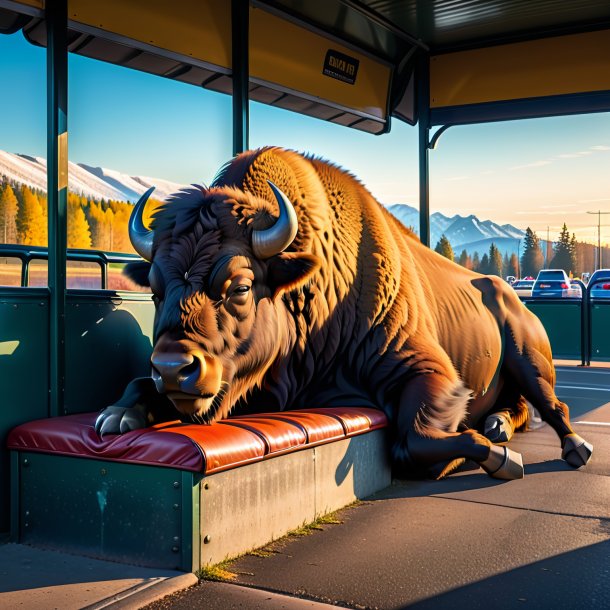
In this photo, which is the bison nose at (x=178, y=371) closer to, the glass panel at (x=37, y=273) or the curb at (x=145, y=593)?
the curb at (x=145, y=593)

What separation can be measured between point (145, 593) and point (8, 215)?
2231 mm

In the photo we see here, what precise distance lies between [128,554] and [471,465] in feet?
9.26

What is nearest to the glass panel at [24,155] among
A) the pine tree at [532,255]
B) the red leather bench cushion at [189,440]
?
the red leather bench cushion at [189,440]

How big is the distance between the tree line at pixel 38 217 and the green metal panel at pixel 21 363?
40 centimetres

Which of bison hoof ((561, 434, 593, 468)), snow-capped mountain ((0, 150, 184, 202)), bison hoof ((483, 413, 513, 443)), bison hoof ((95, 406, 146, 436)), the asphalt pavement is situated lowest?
the asphalt pavement

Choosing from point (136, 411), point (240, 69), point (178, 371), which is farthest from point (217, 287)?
point (240, 69)

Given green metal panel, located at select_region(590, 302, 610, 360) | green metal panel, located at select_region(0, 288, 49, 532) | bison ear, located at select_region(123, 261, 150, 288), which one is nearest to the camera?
green metal panel, located at select_region(0, 288, 49, 532)

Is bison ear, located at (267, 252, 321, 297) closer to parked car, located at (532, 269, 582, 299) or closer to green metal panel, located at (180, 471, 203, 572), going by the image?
green metal panel, located at (180, 471, 203, 572)

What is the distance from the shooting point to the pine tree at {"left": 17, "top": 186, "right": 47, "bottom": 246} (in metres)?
4.45

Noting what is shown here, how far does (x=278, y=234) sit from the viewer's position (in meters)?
4.30

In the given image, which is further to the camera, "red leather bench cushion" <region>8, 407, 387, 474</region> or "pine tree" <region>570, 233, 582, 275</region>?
"pine tree" <region>570, 233, 582, 275</region>

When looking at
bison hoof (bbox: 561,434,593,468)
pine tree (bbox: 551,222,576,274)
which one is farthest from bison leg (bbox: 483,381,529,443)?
pine tree (bbox: 551,222,576,274)

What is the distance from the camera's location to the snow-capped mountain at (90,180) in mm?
4344

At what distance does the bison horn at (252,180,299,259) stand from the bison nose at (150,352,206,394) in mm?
849
